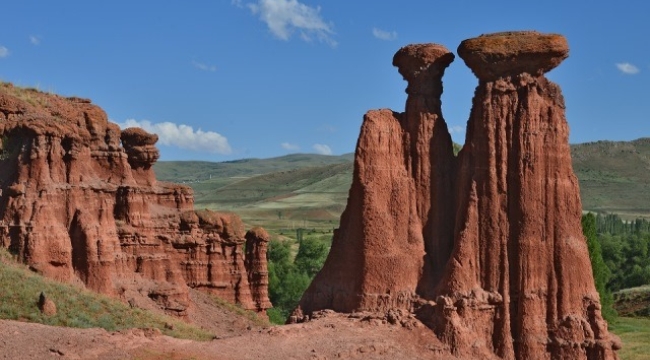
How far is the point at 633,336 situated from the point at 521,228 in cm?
4004

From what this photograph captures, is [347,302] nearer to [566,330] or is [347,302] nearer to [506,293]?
[506,293]

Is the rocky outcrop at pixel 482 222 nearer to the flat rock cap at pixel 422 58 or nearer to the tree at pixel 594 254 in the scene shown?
the flat rock cap at pixel 422 58

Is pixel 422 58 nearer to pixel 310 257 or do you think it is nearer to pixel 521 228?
pixel 521 228

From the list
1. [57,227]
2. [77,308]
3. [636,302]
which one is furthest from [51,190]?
[636,302]

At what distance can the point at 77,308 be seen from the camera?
1436 inches

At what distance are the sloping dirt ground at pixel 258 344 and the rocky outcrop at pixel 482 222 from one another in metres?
1.16

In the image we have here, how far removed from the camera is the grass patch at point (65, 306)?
3478cm

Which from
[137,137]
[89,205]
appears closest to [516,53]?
[89,205]

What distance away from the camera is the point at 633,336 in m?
64.1

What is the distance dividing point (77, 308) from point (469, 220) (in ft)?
57.1

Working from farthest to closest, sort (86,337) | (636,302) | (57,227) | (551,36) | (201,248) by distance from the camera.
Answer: (636,302), (201,248), (57,227), (551,36), (86,337)

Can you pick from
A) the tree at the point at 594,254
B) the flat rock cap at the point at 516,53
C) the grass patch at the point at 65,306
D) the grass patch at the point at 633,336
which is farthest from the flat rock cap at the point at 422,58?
the tree at the point at 594,254

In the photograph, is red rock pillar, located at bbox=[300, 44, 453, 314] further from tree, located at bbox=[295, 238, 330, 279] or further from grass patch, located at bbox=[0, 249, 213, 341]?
tree, located at bbox=[295, 238, 330, 279]

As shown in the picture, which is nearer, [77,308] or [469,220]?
[469,220]
